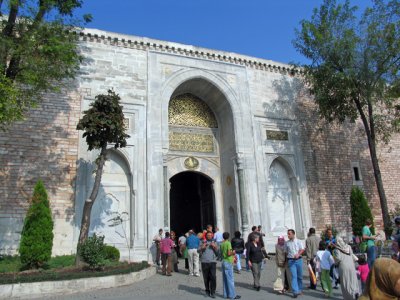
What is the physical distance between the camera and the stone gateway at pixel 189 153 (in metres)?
11.7

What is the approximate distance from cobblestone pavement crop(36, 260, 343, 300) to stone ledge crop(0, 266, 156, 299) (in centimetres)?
18

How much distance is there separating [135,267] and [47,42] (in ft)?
21.8

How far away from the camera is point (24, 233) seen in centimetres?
931

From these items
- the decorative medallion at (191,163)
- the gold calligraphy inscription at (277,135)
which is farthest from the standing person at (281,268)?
the gold calligraphy inscription at (277,135)

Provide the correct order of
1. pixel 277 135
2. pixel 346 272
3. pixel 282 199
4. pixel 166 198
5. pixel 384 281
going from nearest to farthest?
pixel 384 281
pixel 346 272
pixel 166 198
pixel 282 199
pixel 277 135

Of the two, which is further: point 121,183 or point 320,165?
point 320,165

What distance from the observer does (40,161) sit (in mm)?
11594

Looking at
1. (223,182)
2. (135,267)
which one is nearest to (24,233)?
(135,267)

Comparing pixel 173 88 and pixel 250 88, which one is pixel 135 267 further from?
pixel 250 88

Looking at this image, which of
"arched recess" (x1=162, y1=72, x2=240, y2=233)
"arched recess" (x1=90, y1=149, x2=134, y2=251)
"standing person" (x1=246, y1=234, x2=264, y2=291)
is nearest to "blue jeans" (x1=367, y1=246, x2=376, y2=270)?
"standing person" (x1=246, y1=234, x2=264, y2=291)

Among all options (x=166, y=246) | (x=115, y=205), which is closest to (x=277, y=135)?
(x=115, y=205)

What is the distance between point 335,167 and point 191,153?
257 inches

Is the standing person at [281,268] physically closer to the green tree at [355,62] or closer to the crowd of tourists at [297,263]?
the crowd of tourists at [297,263]

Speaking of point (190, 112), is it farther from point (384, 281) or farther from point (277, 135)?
point (384, 281)
